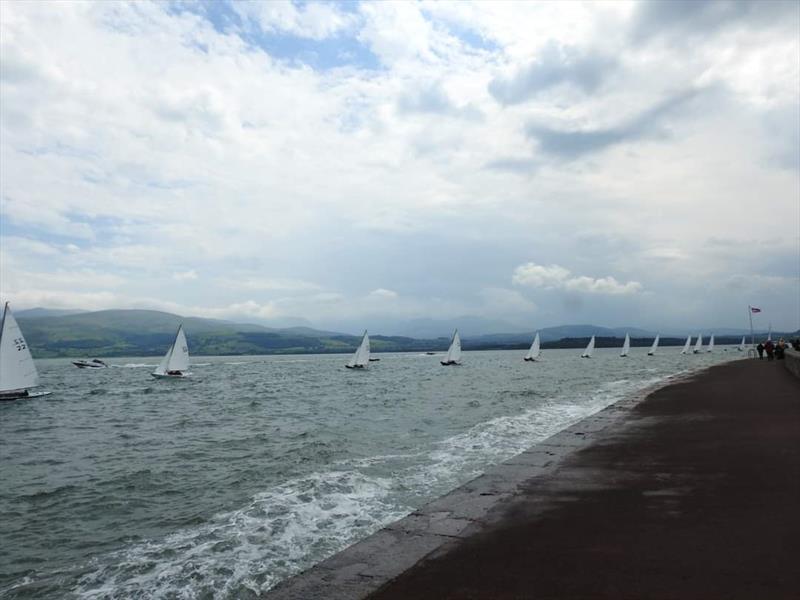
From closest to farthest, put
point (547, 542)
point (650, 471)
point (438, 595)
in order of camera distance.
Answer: point (438, 595) < point (547, 542) < point (650, 471)

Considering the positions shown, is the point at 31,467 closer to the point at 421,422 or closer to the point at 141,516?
the point at 141,516

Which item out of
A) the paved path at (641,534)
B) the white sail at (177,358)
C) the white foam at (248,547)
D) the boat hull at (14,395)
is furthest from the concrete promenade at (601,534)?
the white sail at (177,358)

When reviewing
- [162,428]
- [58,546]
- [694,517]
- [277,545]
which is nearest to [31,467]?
[162,428]

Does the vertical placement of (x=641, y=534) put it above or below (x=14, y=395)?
above

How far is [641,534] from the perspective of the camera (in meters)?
6.82

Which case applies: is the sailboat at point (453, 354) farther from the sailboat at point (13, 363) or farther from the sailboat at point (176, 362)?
the sailboat at point (13, 363)

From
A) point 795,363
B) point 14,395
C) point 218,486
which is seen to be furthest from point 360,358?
point 218,486

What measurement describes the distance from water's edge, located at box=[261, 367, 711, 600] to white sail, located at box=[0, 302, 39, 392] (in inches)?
1649

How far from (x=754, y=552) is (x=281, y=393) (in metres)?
44.1

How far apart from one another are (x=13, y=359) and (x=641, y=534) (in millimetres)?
49232

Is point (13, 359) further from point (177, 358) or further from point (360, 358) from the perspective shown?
point (360, 358)

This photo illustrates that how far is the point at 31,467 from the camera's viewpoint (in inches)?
719

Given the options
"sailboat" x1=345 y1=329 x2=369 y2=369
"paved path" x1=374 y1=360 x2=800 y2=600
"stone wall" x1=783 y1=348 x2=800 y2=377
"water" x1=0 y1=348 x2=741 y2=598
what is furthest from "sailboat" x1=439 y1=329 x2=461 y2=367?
"paved path" x1=374 y1=360 x2=800 y2=600

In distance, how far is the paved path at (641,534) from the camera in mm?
5316
